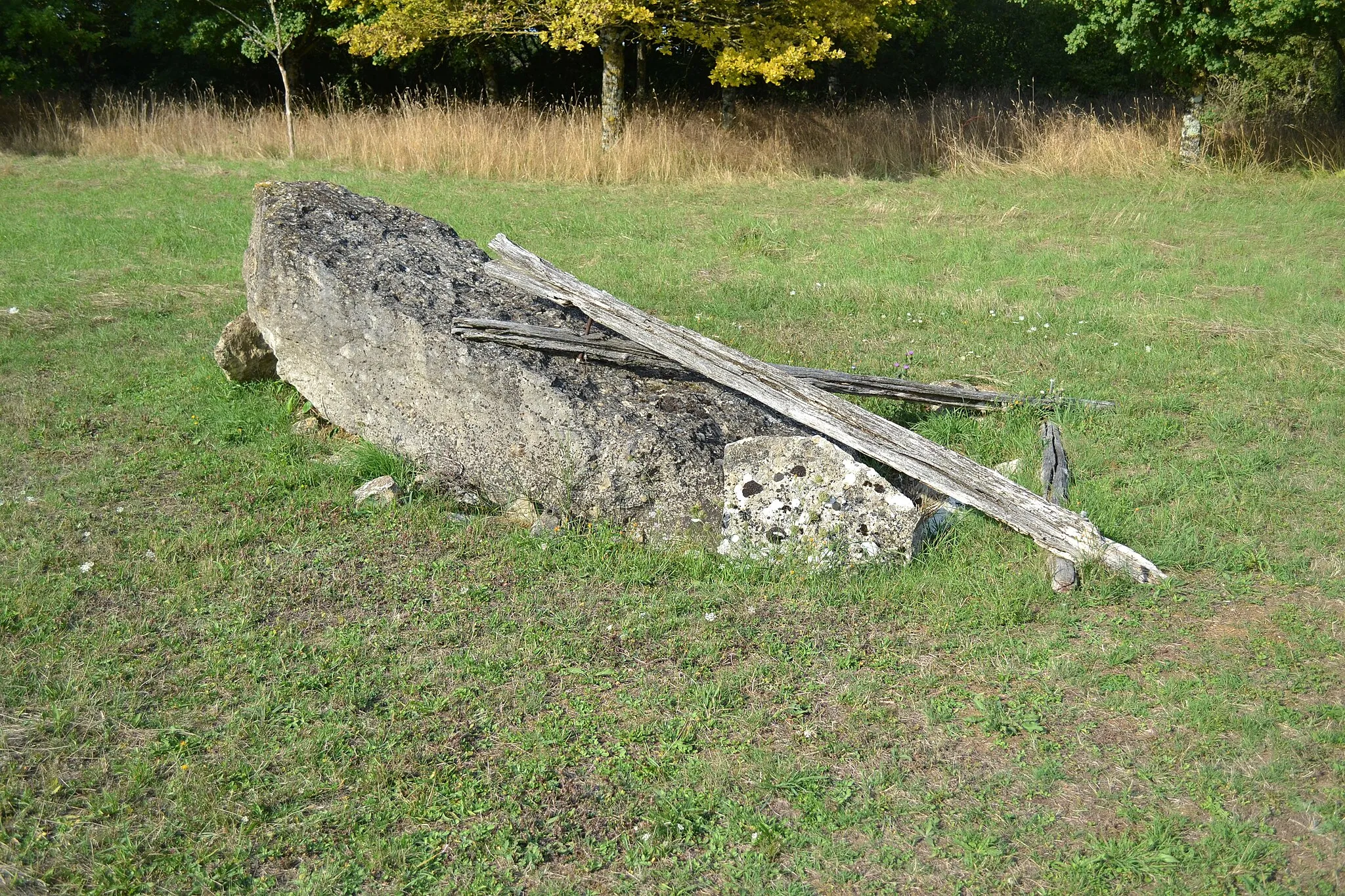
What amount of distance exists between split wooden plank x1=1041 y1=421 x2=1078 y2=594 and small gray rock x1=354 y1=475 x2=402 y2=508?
3.29 metres

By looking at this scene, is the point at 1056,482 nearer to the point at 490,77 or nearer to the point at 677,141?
the point at 677,141

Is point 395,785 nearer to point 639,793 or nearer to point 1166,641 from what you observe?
point 639,793

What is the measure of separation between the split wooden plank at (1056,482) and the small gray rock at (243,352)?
4846 mm

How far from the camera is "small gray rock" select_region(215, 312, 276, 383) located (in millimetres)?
6590

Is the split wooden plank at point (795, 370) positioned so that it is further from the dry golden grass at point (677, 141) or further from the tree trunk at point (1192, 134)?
the tree trunk at point (1192, 134)

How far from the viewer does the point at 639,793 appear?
345 centimetres

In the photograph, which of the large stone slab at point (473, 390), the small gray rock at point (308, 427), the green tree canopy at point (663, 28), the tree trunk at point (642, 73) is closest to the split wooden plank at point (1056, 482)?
the large stone slab at point (473, 390)

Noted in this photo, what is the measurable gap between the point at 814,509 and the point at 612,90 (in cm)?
1256

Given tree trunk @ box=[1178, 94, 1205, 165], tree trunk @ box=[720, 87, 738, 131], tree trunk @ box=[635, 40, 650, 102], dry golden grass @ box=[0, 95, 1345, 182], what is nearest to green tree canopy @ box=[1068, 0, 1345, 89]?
tree trunk @ box=[1178, 94, 1205, 165]

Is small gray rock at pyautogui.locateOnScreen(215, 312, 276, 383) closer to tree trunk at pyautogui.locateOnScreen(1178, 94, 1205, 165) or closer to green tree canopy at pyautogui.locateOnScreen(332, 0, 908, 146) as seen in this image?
green tree canopy at pyautogui.locateOnScreen(332, 0, 908, 146)

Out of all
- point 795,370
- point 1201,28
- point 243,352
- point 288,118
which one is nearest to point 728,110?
point 288,118

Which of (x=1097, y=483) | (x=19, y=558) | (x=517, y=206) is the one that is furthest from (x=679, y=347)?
(x=517, y=206)

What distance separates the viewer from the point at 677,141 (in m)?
15.8

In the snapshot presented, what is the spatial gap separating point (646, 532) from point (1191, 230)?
31.2 ft
